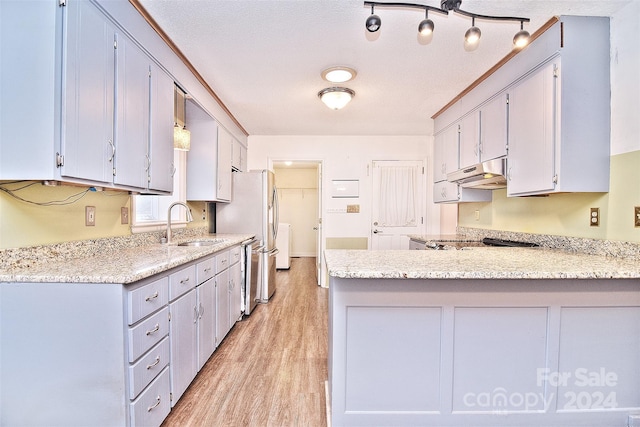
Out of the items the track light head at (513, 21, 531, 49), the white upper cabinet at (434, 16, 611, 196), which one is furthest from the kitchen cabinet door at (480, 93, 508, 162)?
the track light head at (513, 21, 531, 49)

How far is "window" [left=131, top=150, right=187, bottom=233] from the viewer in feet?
7.61

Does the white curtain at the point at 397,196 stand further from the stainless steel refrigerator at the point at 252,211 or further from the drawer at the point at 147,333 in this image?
the drawer at the point at 147,333

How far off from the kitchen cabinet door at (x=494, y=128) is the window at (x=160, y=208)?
9.09 ft

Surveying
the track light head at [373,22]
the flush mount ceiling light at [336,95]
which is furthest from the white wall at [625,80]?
the flush mount ceiling light at [336,95]

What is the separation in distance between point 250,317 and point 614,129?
3352 mm

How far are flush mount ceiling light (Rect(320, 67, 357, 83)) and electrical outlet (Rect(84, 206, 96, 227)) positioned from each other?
196cm

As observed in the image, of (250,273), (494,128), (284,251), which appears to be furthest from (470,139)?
(284,251)

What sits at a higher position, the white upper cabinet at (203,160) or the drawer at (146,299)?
the white upper cabinet at (203,160)

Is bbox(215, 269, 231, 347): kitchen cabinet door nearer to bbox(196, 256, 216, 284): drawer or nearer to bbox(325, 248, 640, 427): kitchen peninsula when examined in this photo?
bbox(196, 256, 216, 284): drawer

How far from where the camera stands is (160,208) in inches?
107

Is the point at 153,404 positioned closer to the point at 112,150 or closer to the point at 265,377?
the point at 265,377

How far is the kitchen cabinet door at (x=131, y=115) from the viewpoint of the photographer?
1634mm

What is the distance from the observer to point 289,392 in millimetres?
1908

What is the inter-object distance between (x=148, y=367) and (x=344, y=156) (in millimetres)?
3721
